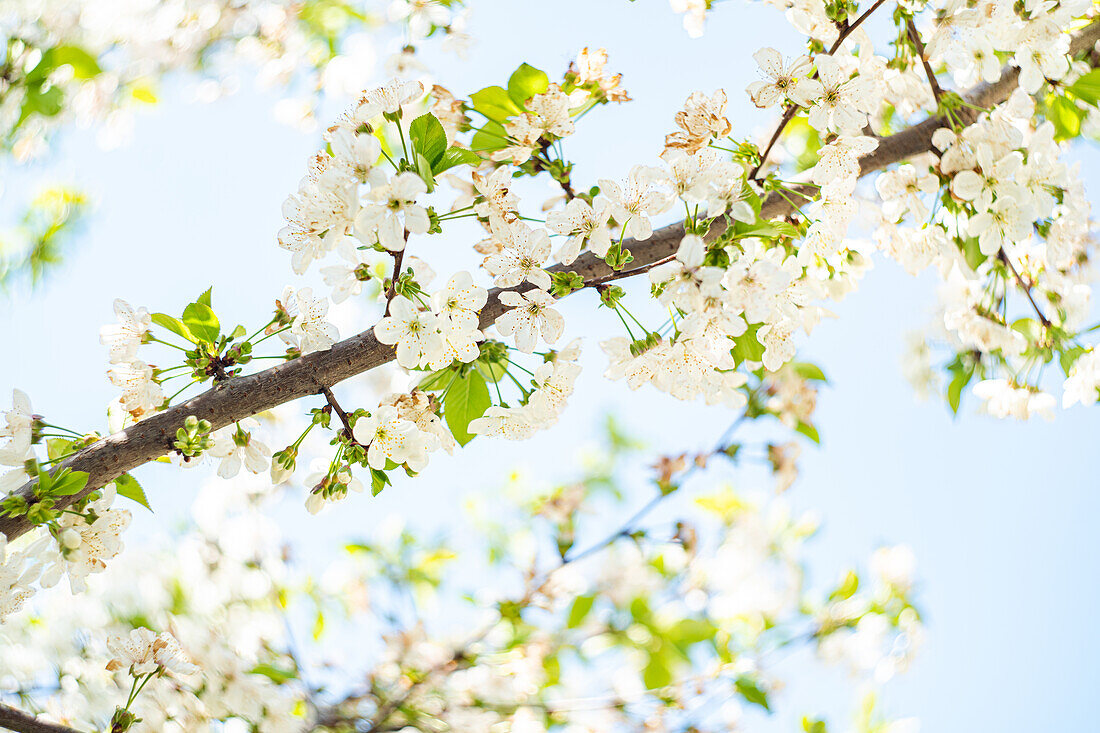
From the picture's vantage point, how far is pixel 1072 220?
1.06m

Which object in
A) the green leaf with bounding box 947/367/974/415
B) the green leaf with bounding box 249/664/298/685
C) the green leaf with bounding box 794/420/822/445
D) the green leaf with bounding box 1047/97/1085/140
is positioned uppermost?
the green leaf with bounding box 1047/97/1085/140

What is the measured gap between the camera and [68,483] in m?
0.75

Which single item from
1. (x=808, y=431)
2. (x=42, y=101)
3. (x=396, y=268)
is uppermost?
(x=42, y=101)

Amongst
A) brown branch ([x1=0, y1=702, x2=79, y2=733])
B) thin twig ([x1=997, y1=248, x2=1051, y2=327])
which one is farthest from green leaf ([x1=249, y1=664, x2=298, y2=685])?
thin twig ([x1=997, y1=248, x2=1051, y2=327])

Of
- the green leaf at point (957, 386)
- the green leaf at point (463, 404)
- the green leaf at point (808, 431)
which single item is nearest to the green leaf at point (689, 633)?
the green leaf at point (808, 431)

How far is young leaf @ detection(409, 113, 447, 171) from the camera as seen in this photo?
776 millimetres

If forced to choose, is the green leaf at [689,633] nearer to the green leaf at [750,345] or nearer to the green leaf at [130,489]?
the green leaf at [750,345]

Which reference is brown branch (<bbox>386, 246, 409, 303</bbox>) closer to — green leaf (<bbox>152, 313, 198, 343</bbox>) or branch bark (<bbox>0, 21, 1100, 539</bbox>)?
branch bark (<bbox>0, 21, 1100, 539</bbox>)

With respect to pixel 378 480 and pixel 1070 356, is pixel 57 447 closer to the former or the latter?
→ pixel 378 480

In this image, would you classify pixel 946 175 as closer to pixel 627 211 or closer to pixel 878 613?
pixel 627 211

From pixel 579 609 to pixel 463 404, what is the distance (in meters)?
1.09

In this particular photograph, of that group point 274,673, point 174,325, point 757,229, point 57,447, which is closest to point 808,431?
point 757,229

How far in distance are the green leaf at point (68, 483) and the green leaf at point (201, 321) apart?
0.20 m

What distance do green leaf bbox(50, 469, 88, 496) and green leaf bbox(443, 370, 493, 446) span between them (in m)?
0.42
